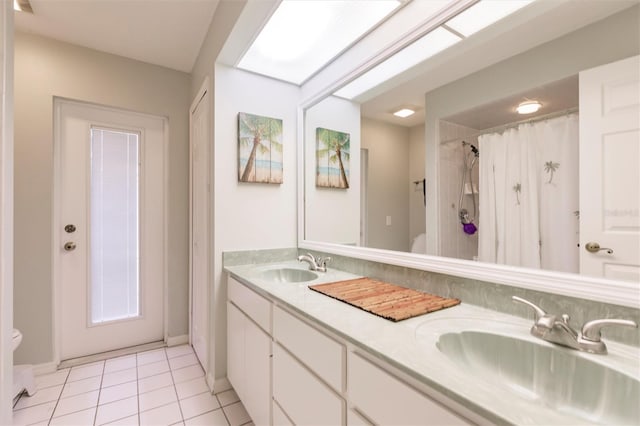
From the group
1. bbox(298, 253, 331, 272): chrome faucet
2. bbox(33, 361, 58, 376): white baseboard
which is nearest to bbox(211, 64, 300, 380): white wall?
bbox(298, 253, 331, 272): chrome faucet

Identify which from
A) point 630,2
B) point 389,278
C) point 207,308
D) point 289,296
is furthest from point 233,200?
point 630,2

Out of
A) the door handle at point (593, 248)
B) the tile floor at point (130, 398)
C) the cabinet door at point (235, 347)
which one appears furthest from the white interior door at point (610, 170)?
the tile floor at point (130, 398)

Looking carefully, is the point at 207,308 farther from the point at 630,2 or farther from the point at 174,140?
the point at 630,2

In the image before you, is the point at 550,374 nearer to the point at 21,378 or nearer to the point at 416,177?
the point at 416,177

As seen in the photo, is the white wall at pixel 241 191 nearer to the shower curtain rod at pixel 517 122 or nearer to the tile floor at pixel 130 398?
the tile floor at pixel 130 398

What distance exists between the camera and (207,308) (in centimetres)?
203

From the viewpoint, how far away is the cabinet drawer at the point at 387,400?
61 centimetres

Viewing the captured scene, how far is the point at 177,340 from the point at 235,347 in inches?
48.7

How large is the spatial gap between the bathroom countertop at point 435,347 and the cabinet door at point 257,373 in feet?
0.95

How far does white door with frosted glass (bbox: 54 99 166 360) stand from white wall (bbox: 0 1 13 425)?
152 centimetres

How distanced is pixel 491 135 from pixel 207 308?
6.47 ft

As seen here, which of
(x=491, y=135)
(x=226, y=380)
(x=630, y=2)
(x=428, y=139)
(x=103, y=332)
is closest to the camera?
(x=630, y=2)

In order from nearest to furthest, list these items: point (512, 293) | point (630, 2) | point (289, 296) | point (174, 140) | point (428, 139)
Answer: point (630, 2) < point (512, 293) < point (289, 296) < point (428, 139) < point (174, 140)

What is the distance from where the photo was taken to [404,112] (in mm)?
1495
